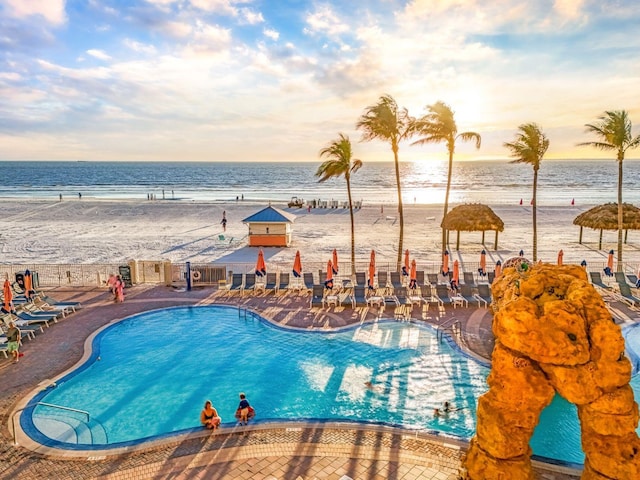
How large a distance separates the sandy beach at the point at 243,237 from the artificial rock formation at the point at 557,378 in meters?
18.3

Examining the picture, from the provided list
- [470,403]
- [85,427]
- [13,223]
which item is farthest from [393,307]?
[13,223]

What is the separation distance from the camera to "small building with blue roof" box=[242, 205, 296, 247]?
31203 mm

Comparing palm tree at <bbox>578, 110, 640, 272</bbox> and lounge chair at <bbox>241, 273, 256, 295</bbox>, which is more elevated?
palm tree at <bbox>578, 110, 640, 272</bbox>

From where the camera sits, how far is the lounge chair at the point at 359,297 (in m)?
19.5

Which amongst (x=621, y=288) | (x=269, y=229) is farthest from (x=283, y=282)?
(x=621, y=288)

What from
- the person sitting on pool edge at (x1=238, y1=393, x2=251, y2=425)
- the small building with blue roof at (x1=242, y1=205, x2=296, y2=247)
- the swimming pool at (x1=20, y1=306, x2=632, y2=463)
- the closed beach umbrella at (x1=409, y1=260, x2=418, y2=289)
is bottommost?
the swimming pool at (x1=20, y1=306, x2=632, y2=463)

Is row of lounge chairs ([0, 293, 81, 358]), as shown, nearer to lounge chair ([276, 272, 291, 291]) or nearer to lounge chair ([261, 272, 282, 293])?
lounge chair ([261, 272, 282, 293])

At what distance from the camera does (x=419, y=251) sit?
30.2 metres

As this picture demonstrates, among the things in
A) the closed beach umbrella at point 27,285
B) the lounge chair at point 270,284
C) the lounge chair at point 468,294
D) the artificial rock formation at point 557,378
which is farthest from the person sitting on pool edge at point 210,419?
the lounge chair at point 468,294

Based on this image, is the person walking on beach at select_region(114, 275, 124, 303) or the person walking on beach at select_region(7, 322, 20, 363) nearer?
the person walking on beach at select_region(7, 322, 20, 363)

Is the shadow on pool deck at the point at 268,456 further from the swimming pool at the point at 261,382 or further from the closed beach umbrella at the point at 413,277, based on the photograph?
the closed beach umbrella at the point at 413,277

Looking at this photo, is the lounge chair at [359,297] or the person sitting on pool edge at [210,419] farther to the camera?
the lounge chair at [359,297]

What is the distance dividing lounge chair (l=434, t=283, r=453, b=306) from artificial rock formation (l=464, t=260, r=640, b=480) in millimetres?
12784

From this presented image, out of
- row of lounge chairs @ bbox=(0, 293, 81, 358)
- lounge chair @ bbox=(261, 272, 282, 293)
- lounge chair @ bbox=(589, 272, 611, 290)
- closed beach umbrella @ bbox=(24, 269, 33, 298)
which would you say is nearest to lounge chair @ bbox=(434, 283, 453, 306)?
lounge chair @ bbox=(589, 272, 611, 290)
